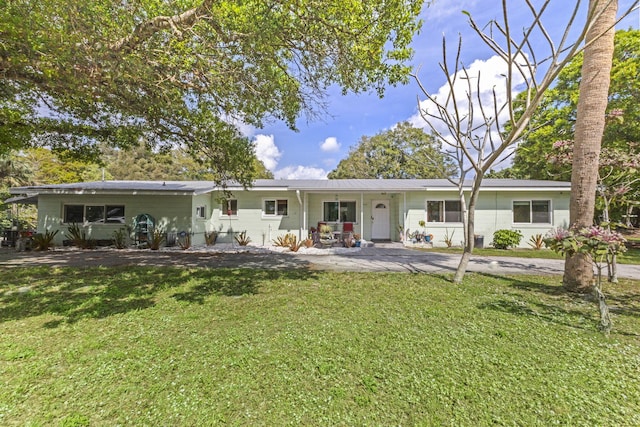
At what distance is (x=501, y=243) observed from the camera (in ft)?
38.5

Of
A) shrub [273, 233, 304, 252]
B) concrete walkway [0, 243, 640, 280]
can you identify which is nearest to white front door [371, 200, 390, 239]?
concrete walkway [0, 243, 640, 280]

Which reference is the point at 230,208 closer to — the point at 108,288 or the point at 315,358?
the point at 108,288

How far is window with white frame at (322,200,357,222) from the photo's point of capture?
45.7 feet

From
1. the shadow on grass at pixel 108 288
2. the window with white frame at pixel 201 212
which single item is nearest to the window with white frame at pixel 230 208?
the window with white frame at pixel 201 212

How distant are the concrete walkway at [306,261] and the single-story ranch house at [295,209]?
2005 millimetres

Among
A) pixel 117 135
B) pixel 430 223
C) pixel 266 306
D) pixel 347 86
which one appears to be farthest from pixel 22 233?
pixel 430 223

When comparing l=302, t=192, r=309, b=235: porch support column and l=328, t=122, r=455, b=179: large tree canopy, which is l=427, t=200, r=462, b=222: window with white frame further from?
l=328, t=122, r=455, b=179: large tree canopy

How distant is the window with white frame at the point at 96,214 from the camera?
1191 cm

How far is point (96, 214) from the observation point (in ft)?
39.6

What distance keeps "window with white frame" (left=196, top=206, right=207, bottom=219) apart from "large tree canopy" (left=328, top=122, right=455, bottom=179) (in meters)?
21.6

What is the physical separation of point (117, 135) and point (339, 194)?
9.22m

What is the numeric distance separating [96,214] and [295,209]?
29.7 ft

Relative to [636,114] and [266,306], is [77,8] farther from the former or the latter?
[636,114]

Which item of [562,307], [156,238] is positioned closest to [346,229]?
[156,238]
